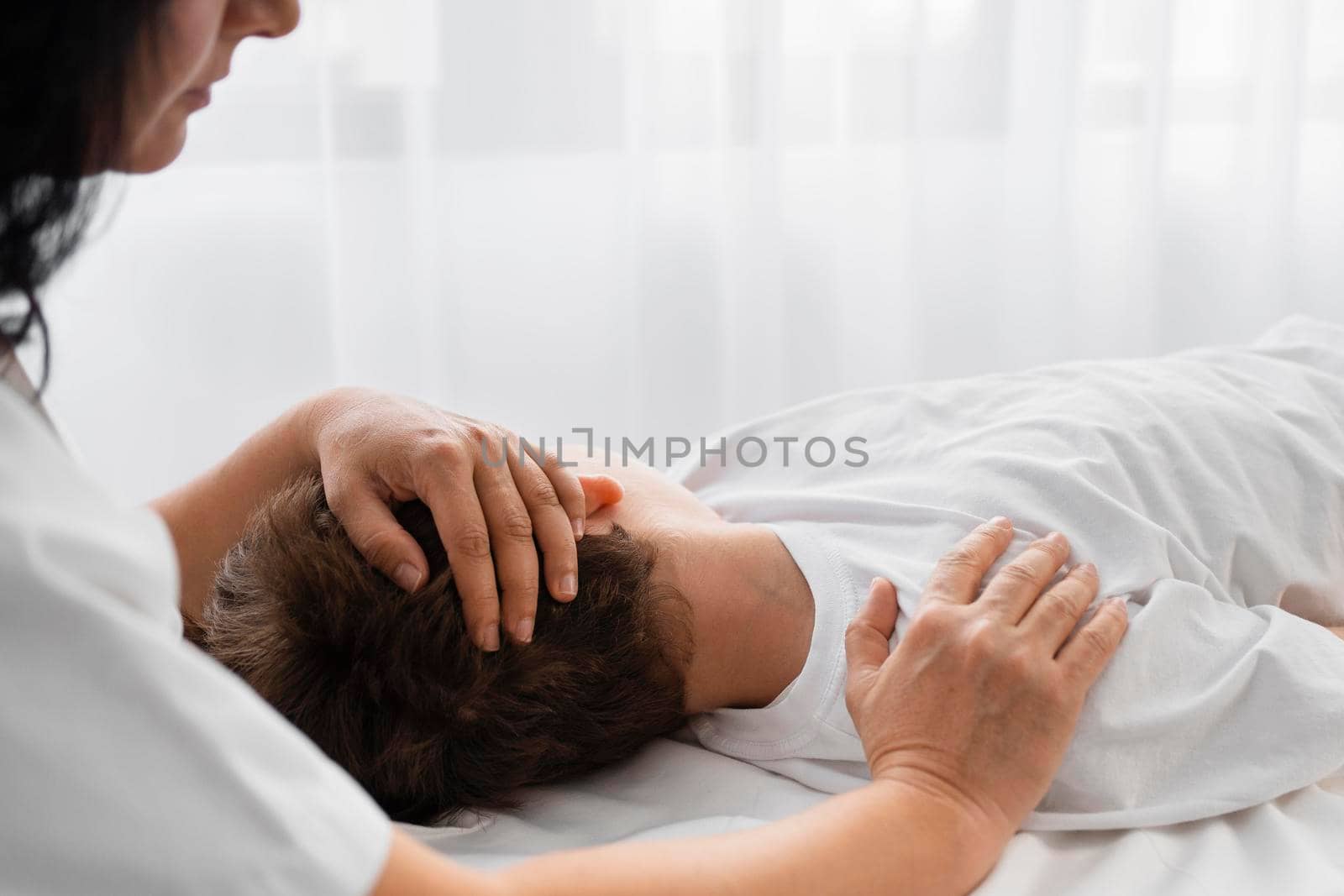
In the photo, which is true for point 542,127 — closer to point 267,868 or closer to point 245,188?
point 245,188

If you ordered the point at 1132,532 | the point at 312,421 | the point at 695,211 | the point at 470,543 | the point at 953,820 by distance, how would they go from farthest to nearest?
the point at 695,211 → the point at 312,421 → the point at 1132,532 → the point at 470,543 → the point at 953,820

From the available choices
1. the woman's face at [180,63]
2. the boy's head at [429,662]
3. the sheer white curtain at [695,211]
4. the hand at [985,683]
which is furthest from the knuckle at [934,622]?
the sheer white curtain at [695,211]

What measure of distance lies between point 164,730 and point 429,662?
378 mm

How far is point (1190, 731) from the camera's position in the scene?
2.98 ft

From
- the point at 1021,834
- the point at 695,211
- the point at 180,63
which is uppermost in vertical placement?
the point at 180,63

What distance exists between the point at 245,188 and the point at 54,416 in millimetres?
1666

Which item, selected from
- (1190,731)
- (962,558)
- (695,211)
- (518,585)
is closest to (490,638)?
(518,585)

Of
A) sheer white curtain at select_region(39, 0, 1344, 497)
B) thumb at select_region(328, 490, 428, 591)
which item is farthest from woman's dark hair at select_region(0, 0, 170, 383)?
sheer white curtain at select_region(39, 0, 1344, 497)

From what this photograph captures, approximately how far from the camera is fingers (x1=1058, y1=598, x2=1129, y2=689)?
2.88ft

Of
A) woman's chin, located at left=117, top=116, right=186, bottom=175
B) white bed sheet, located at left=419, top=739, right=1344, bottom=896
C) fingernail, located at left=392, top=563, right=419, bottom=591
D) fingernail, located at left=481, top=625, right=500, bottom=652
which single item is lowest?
white bed sheet, located at left=419, top=739, right=1344, bottom=896

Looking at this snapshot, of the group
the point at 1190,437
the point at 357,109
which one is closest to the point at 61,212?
the point at 1190,437

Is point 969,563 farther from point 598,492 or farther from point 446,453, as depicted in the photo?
point 446,453

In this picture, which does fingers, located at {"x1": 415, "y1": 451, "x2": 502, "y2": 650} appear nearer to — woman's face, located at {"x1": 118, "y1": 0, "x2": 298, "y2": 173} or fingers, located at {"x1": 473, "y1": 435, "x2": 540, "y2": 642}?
fingers, located at {"x1": 473, "y1": 435, "x2": 540, "y2": 642}

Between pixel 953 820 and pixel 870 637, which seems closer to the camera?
pixel 953 820
